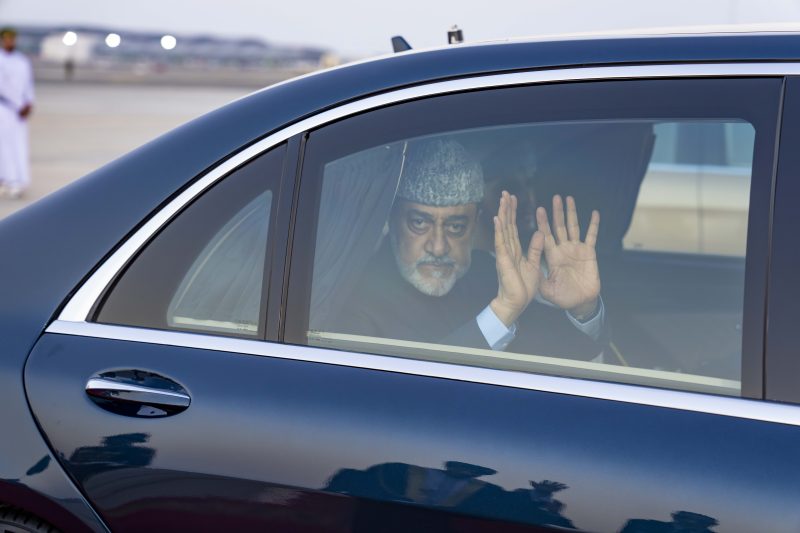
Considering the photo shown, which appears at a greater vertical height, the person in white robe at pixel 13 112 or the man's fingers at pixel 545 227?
the person in white robe at pixel 13 112

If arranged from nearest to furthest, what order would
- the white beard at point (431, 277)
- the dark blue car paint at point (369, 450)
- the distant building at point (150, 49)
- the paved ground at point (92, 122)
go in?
the dark blue car paint at point (369, 450), the white beard at point (431, 277), the paved ground at point (92, 122), the distant building at point (150, 49)

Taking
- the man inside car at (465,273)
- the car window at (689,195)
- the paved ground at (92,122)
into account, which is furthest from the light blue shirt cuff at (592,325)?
the paved ground at (92,122)

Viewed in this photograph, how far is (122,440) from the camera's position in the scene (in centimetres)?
186

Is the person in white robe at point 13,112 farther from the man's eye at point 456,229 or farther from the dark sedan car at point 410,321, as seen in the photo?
the man's eye at point 456,229

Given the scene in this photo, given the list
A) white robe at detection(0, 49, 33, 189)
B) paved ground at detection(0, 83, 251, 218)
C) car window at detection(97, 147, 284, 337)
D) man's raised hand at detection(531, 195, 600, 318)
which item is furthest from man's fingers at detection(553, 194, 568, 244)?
white robe at detection(0, 49, 33, 189)

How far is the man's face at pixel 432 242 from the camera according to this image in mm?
2047

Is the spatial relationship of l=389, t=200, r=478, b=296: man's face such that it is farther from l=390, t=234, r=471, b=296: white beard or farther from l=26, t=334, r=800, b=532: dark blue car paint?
l=26, t=334, r=800, b=532: dark blue car paint

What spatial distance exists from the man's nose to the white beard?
1 centimetres

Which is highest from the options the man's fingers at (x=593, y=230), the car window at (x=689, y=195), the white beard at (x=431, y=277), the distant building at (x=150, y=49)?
the distant building at (x=150, y=49)

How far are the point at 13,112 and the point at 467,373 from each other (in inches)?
448

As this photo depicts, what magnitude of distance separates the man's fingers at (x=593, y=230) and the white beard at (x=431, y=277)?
0.23 meters

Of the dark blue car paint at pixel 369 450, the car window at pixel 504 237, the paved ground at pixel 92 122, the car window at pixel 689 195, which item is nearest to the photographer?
the dark blue car paint at pixel 369 450

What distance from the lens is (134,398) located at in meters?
1.88

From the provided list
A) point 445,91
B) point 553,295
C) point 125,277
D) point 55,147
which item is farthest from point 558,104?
point 55,147
